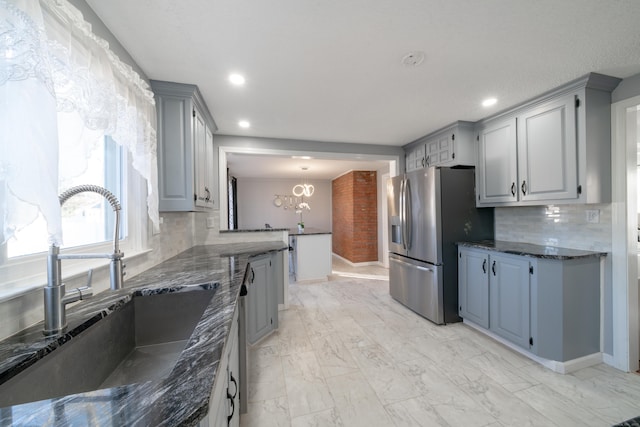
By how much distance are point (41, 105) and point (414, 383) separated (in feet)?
8.01

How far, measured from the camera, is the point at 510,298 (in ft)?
7.34

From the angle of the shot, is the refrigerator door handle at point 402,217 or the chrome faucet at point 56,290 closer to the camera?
the chrome faucet at point 56,290

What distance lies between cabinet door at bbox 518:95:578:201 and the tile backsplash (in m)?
0.34

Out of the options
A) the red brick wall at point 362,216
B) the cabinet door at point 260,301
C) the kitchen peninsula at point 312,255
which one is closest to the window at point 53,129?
the cabinet door at point 260,301

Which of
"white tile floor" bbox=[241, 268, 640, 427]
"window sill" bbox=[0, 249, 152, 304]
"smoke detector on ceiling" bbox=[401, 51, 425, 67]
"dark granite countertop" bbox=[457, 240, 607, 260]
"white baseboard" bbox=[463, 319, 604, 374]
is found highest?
"smoke detector on ceiling" bbox=[401, 51, 425, 67]

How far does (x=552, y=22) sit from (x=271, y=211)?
22.0 feet

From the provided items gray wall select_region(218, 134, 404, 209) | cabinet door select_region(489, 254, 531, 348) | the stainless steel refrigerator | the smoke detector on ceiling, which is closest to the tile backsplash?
the stainless steel refrigerator

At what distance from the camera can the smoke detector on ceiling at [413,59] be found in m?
1.61

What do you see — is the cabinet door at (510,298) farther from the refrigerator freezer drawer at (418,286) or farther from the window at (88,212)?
the window at (88,212)

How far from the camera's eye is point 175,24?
134 centimetres

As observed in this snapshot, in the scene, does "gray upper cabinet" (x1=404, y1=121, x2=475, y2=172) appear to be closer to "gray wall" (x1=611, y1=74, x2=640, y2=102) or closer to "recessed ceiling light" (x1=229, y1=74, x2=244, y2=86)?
"gray wall" (x1=611, y1=74, x2=640, y2=102)

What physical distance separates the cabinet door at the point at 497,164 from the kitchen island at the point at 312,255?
264 cm

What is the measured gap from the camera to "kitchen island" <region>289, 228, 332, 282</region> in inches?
180

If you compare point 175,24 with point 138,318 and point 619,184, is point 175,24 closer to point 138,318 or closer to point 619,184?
point 138,318
